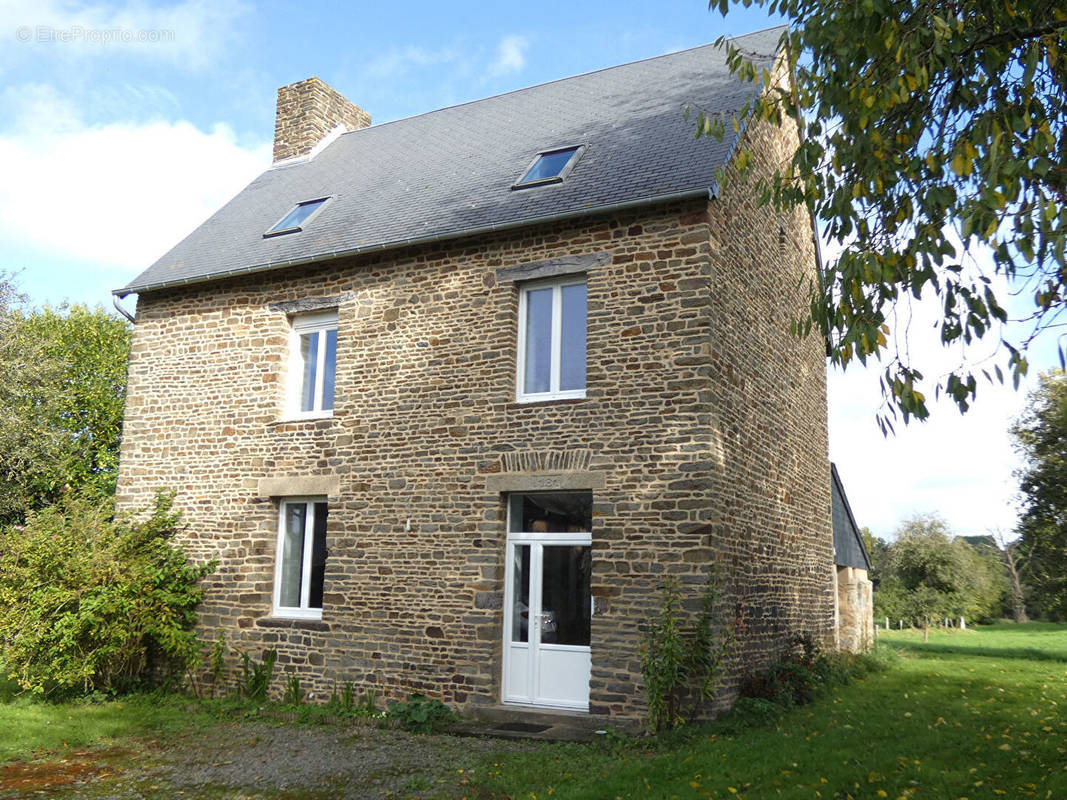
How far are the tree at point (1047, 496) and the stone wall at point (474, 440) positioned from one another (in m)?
8.12

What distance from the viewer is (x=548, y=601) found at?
970 cm

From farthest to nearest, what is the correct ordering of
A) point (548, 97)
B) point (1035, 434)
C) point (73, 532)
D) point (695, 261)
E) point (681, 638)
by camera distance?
point (1035, 434) → point (548, 97) → point (73, 532) → point (695, 261) → point (681, 638)

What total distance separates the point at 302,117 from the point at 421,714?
12.4 metres

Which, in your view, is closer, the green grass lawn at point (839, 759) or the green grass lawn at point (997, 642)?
the green grass lawn at point (839, 759)

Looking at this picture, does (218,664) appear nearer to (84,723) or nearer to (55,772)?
(84,723)

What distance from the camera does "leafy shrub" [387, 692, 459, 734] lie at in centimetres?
922

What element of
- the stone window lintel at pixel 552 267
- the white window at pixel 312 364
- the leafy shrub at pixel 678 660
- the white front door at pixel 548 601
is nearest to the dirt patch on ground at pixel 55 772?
the white front door at pixel 548 601

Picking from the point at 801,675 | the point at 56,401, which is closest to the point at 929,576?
the point at 801,675

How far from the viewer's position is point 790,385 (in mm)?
12500

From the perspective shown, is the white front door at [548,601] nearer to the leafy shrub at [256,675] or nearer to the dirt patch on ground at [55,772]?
the leafy shrub at [256,675]

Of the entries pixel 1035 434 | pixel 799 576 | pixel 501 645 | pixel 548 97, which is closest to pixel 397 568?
pixel 501 645

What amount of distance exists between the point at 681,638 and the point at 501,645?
218 centimetres

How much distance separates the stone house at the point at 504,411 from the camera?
368 inches

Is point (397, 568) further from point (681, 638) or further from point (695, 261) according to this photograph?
point (695, 261)
